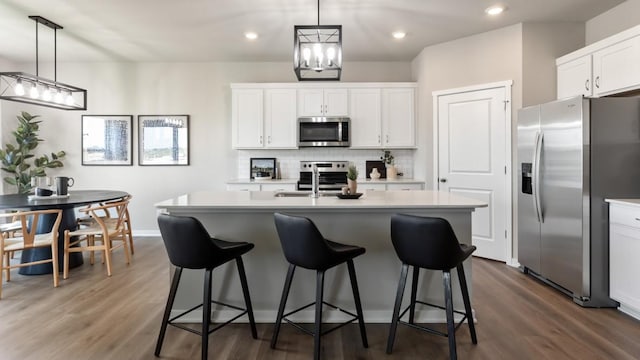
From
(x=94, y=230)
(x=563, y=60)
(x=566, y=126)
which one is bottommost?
(x=94, y=230)

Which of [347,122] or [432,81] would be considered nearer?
[432,81]

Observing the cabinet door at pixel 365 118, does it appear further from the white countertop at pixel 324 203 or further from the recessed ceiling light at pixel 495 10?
the white countertop at pixel 324 203

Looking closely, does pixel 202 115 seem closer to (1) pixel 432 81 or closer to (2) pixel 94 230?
(2) pixel 94 230

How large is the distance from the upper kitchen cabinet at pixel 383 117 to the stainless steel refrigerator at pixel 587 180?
2.08 m

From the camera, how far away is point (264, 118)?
5109 mm

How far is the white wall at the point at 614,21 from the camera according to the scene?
132 inches

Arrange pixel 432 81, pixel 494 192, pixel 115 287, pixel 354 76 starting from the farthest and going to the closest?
1. pixel 354 76
2. pixel 432 81
3. pixel 494 192
4. pixel 115 287

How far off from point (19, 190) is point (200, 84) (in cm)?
292

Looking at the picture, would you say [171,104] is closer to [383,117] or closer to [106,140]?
[106,140]

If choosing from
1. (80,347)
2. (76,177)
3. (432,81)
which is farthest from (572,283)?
(76,177)

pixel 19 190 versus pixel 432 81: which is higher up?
pixel 432 81

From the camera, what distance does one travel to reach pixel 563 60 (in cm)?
378

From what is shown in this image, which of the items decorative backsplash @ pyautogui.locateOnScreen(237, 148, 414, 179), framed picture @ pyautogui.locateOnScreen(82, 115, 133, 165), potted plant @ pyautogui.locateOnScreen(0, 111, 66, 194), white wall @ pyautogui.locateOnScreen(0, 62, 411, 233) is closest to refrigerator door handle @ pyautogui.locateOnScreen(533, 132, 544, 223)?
decorative backsplash @ pyautogui.locateOnScreen(237, 148, 414, 179)

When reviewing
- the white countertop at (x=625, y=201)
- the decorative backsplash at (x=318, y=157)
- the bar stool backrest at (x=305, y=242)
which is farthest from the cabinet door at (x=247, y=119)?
the white countertop at (x=625, y=201)
